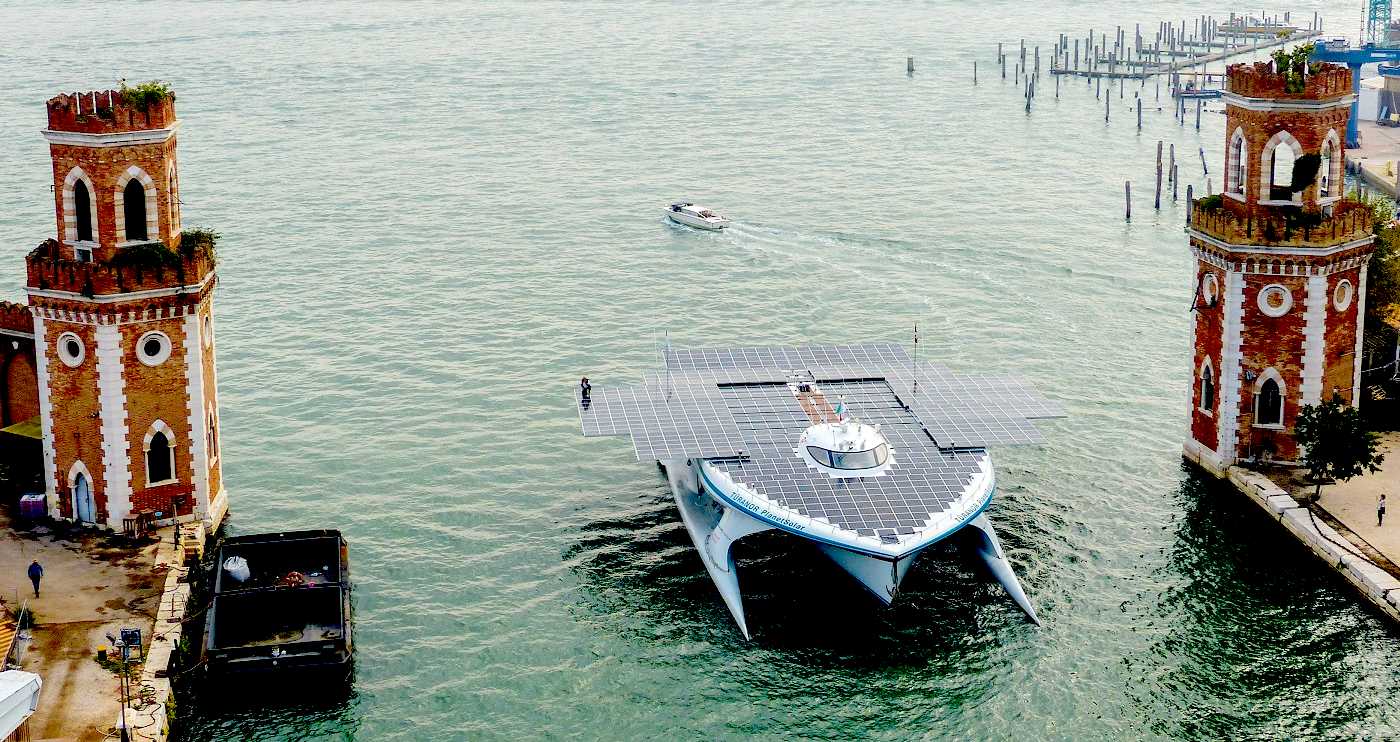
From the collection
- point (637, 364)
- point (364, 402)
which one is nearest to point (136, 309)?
point (364, 402)

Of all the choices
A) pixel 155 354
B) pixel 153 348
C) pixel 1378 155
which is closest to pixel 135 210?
pixel 153 348

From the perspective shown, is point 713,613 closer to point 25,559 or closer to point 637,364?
point 25,559

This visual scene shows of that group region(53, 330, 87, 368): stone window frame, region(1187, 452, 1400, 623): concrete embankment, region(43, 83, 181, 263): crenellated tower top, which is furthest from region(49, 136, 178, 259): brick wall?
region(1187, 452, 1400, 623): concrete embankment

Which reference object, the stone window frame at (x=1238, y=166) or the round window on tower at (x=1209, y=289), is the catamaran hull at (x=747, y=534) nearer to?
the round window on tower at (x=1209, y=289)

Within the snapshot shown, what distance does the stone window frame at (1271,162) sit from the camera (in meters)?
65.4

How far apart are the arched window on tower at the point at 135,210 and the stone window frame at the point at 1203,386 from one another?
42464 millimetres

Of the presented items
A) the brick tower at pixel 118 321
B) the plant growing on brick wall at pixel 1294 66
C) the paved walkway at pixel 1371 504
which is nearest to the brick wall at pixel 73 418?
the brick tower at pixel 118 321

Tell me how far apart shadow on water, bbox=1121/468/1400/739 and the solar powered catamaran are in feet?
18.3

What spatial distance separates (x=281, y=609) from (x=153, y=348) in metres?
11.6

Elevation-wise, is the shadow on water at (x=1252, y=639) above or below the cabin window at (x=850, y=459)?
below

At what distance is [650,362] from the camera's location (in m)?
89.3

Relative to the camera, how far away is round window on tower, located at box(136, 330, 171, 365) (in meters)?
61.1

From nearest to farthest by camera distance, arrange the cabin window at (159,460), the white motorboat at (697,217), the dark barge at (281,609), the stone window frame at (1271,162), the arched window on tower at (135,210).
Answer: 1. the dark barge at (281,609)
2. the arched window on tower at (135,210)
3. the cabin window at (159,460)
4. the stone window frame at (1271,162)
5. the white motorboat at (697,217)

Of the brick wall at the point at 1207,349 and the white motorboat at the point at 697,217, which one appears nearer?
the brick wall at the point at 1207,349
